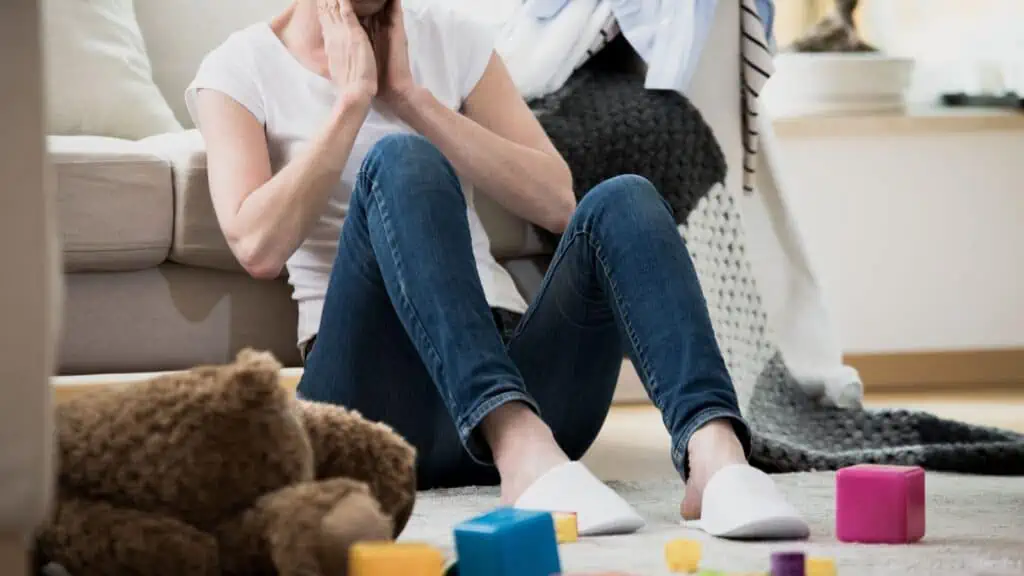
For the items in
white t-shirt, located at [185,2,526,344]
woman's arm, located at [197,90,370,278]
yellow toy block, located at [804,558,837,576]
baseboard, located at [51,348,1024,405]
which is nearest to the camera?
yellow toy block, located at [804,558,837,576]

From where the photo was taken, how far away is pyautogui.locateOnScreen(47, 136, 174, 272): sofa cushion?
1839mm

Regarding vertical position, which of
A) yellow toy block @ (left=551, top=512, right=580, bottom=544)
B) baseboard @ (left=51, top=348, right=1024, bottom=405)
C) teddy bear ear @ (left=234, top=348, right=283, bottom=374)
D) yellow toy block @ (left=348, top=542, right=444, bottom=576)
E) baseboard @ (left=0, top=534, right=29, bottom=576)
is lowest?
baseboard @ (left=51, top=348, right=1024, bottom=405)

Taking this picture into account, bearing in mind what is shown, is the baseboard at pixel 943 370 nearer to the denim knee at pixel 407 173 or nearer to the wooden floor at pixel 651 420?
the wooden floor at pixel 651 420

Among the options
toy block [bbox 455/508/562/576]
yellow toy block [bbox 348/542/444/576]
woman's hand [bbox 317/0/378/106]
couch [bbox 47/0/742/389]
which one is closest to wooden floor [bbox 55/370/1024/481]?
couch [bbox 47/0/742/389]

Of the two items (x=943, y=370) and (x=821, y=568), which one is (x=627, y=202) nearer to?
(x=821, y=568)

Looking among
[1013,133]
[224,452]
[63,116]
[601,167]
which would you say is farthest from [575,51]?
[1013,133]

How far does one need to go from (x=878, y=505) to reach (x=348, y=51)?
0.81m

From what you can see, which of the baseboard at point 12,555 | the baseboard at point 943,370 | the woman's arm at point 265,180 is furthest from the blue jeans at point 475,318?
the baseboard at point 943,370

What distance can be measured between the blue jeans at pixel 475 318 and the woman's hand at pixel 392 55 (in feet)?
0.88

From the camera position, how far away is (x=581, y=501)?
126cm

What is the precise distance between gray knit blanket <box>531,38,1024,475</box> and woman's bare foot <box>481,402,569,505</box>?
67cm

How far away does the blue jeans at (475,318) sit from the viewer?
1328 millimetres

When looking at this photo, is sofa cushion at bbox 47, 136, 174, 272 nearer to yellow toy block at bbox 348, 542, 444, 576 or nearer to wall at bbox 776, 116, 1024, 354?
yellow toy block at bbox 348, 542, 444, 576

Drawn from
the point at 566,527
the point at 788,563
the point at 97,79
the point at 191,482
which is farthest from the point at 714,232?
the point at 191,482
